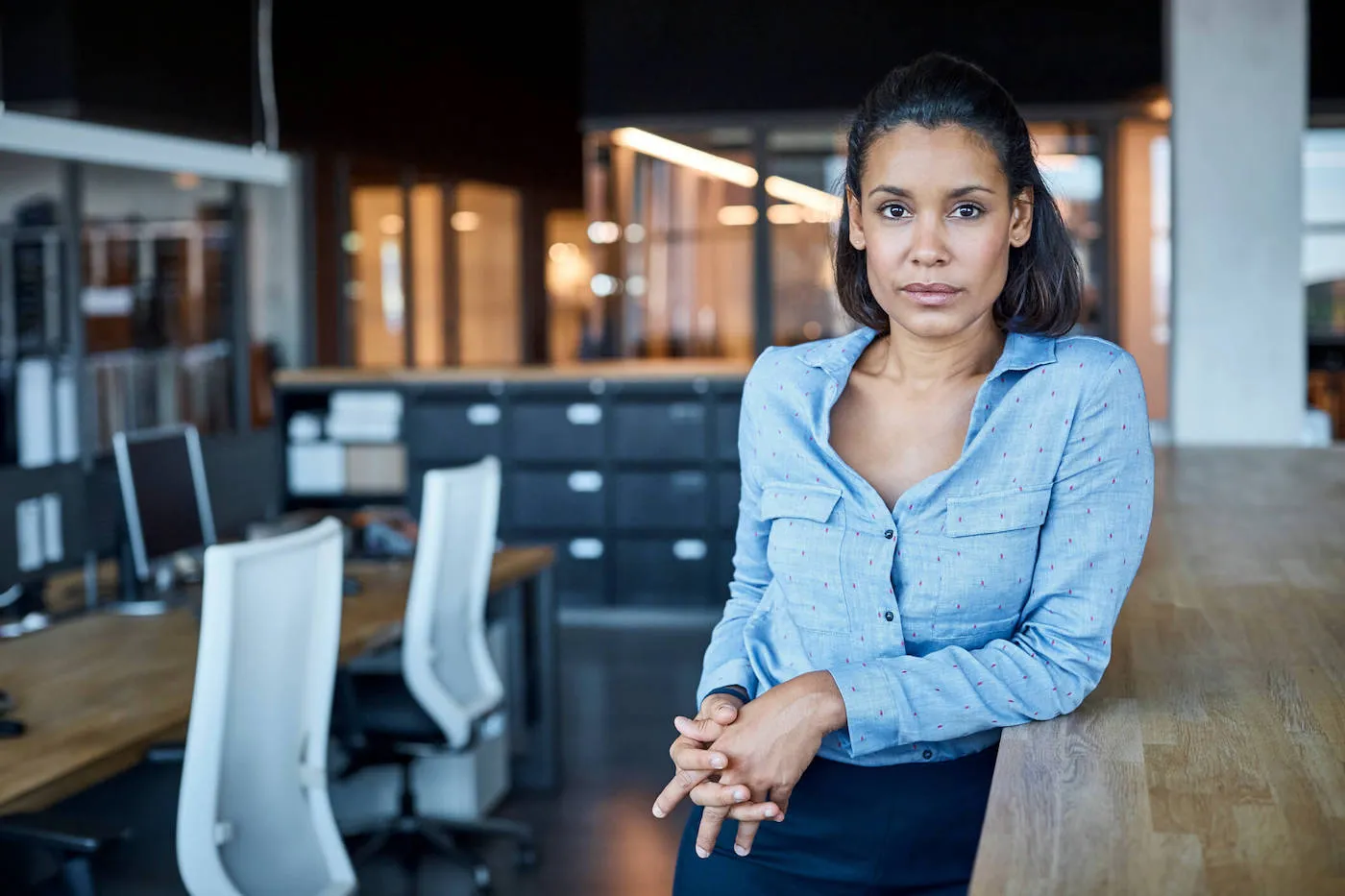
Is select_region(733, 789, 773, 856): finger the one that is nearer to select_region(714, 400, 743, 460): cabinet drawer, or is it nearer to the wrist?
the wrist

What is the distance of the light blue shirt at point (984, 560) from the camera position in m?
1.37

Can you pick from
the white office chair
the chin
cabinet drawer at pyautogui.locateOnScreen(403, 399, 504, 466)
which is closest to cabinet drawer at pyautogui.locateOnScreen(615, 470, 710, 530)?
cabinet drawer at pyautogui.locateOnScreen(403, 399, 504, 466)

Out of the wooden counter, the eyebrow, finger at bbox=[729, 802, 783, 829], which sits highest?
the eyebrow

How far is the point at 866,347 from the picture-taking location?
1.59 metres

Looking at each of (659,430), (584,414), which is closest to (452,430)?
(584,414)

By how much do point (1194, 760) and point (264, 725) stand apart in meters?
1.80

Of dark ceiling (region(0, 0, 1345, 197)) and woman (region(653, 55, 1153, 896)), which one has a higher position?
dark ceiling (region(0, 0, 1345, 197))

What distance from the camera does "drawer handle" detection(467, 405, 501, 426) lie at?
7609 mm

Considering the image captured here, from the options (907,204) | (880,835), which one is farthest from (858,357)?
(880,835)

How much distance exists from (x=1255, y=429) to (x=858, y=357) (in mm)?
3755

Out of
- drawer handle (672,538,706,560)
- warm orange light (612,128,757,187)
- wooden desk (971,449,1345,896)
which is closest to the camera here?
wooden desk (971,449,1345,896)

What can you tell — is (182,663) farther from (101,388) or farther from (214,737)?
(101,388)

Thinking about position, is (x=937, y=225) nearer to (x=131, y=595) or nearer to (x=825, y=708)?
(x=825, y=708)

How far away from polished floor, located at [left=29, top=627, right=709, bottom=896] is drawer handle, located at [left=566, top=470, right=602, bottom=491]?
100 centimetres
